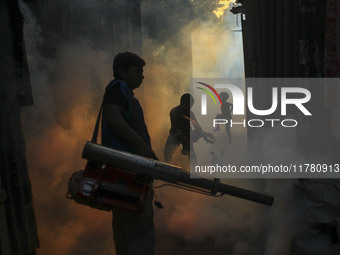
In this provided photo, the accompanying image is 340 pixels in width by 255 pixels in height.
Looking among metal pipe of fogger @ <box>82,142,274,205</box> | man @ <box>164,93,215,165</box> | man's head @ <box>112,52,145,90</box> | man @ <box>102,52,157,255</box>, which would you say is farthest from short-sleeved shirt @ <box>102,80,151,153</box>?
man @ <box>164,93,215,165</box>

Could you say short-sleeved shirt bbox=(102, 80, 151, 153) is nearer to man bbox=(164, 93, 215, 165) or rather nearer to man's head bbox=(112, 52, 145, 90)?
man's head bbox=(112, 52, 145, 90)

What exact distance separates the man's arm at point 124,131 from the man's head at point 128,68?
0.31m

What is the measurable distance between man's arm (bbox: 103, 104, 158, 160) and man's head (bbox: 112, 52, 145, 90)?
31 cm

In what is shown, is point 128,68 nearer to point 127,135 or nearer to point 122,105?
point 122,105

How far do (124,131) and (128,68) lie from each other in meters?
0.52

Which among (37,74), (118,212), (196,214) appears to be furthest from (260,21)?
(37,74)

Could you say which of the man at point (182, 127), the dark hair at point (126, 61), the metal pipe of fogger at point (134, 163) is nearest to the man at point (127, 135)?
the dark hair at point (126, 61)

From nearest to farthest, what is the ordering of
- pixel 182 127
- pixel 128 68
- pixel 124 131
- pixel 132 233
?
pixel 124 131, pixel 132 233, pixel 128 68, pixel 182 127

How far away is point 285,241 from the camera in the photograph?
3.09 meters

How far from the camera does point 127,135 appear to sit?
8.04 ft

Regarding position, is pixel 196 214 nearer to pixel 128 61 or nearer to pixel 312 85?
pixel 312 85

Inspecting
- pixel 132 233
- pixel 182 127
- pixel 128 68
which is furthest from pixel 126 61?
pixel 182 127

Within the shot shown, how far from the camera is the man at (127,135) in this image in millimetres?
2465

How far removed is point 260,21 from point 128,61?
264 centimetres
